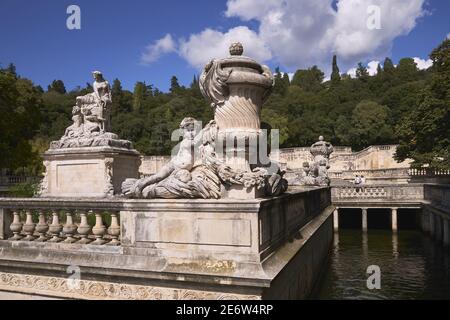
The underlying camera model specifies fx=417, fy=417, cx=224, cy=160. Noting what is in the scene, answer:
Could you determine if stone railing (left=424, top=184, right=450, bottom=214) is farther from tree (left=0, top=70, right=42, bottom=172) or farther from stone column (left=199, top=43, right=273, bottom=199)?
tree (left=0, top=70, right=42, bottom=172)

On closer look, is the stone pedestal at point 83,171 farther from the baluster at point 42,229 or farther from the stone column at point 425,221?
the stone column at point 425,221

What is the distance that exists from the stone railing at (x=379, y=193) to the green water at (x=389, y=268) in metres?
2.84

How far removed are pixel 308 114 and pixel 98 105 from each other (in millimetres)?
54167

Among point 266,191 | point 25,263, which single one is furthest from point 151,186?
point 25,263

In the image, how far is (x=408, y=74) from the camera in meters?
74.5

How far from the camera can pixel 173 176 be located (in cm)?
549

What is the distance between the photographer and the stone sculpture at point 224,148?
5.26 metres

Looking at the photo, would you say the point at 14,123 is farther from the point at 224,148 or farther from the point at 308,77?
the point at 308,77

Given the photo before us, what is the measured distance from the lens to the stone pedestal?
13.0 m

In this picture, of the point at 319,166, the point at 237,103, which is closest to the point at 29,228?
the point at 237,103

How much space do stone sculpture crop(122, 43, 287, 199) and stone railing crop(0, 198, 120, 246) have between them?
20.4 inches

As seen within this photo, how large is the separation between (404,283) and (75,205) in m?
9.02
